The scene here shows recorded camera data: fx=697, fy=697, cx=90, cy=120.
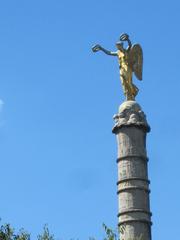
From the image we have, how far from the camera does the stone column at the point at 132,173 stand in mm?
23141

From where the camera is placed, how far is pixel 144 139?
24.9 metres

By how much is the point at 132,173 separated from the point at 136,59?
522cm

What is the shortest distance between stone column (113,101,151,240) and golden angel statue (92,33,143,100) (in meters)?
0.84

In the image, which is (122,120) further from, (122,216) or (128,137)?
(122,216)

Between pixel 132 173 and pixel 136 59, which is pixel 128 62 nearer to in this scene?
pixel 136 59

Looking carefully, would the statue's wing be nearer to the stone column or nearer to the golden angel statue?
the golden angel statue

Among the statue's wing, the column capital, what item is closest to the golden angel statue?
the statue's wing

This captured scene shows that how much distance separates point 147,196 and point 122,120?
2.92m

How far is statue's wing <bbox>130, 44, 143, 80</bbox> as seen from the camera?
26734 mm

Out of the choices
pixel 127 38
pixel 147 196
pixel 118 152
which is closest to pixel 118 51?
pixel 127 38

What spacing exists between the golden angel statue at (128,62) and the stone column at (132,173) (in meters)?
0.84

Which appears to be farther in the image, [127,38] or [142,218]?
[127,38]

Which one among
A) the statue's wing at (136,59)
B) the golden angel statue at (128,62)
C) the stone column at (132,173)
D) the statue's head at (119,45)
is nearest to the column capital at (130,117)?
the stone column at (132,173)

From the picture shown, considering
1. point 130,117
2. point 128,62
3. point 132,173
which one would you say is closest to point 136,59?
point 128,62
